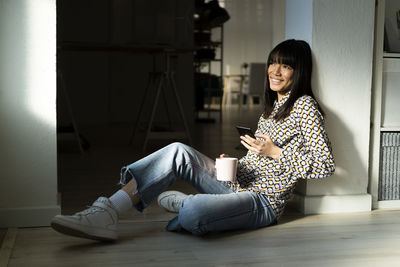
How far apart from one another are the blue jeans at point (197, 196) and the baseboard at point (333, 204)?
350 mm

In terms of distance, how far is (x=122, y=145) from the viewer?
5297 millimetres

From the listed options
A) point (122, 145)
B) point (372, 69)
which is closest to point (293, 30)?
point (372, 69)

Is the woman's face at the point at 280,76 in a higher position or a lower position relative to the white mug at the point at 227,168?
higher

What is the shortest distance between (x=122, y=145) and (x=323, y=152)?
10.9ft

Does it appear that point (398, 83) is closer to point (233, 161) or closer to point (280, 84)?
A: point (280, 84)

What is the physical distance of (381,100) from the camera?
2.78 meters

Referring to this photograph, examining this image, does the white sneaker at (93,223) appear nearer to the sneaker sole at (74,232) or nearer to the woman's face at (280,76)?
the sneaker sole at (74,232)

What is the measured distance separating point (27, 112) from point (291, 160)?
3.65ft

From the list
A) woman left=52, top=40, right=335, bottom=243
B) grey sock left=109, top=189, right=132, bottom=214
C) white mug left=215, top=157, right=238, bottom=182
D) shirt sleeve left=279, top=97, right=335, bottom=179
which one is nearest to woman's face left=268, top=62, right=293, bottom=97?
woman left=52, top=40, right=335, bottom=243

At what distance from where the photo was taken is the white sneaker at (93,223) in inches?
78.1

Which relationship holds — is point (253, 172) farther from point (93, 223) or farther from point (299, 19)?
point (299, 19)

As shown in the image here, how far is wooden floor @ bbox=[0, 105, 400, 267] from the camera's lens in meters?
1.91

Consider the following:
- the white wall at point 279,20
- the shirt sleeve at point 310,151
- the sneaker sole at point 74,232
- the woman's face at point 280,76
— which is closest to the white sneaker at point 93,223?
the sneaker sole at point 74,232

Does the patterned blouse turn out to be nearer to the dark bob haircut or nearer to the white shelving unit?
the dark bob haircut
